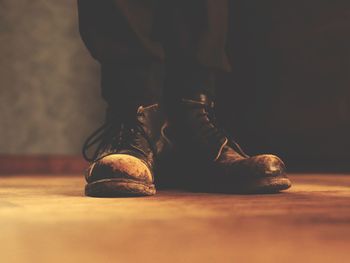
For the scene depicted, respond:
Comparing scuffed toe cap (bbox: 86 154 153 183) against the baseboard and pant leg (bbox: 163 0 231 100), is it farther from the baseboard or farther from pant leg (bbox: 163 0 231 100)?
the baseboard

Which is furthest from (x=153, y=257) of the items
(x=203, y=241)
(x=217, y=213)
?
(x=217, y=213)

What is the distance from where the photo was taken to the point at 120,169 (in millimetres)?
971

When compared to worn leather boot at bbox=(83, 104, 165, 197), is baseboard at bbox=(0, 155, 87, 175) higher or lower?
lower

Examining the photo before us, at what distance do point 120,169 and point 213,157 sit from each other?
0.72 ft

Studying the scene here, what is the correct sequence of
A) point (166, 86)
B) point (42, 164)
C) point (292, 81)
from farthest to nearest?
1. point (42, 164)
2. point (292, 81)
3. point (166, 86)

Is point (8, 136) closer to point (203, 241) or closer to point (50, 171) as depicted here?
point (50, 171)

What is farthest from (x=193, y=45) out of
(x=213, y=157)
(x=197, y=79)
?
(x=213, y=157)

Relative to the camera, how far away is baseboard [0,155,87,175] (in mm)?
2184

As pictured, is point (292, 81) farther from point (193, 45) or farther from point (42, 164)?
point (42, 164)

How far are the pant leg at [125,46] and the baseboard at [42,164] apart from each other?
1.10 m

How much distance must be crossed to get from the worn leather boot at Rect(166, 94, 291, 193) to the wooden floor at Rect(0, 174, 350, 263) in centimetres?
6

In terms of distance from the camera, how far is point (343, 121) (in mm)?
1760

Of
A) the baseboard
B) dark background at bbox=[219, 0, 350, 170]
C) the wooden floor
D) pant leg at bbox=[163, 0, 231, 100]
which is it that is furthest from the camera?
the baseboard

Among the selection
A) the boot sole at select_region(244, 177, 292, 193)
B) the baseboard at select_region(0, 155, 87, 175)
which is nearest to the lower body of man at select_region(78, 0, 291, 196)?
the boot sole at select_region(244, 177, 292, 193)
